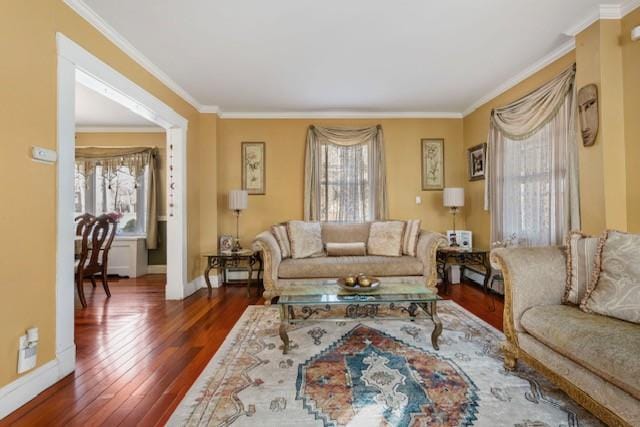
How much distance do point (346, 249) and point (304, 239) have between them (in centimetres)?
56

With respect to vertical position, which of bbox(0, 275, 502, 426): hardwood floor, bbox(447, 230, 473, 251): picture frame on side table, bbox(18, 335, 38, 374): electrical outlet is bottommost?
bbox(0, 275, 502, 426): hardwood floor

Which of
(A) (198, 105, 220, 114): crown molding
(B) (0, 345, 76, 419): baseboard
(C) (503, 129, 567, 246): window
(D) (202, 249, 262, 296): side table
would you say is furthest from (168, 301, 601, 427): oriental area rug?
(A) (198, 105, 220, 114): crown molding

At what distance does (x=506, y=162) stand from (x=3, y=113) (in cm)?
446

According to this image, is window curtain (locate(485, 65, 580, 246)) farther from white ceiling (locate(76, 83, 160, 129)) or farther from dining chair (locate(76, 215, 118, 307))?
white ceiling (locate(76, 83, 160, 129))

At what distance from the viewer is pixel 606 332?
1452 millimetres

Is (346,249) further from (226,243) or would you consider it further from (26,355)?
(26,355)

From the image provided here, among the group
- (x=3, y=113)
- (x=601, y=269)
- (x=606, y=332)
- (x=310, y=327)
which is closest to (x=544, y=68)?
(x=601, y=269)

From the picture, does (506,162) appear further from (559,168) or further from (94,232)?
(94,232)

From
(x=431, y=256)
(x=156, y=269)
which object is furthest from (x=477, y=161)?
(x=156, y=269)

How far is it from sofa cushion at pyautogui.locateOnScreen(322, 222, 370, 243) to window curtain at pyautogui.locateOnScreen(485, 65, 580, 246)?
164 cm

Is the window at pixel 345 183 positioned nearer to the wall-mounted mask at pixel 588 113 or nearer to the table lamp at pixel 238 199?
the table lamp at pixel 238 199

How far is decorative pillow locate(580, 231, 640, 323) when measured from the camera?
5.28ft

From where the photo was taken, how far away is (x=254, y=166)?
4863mm

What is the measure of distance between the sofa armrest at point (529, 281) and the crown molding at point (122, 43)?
343 centimetres
